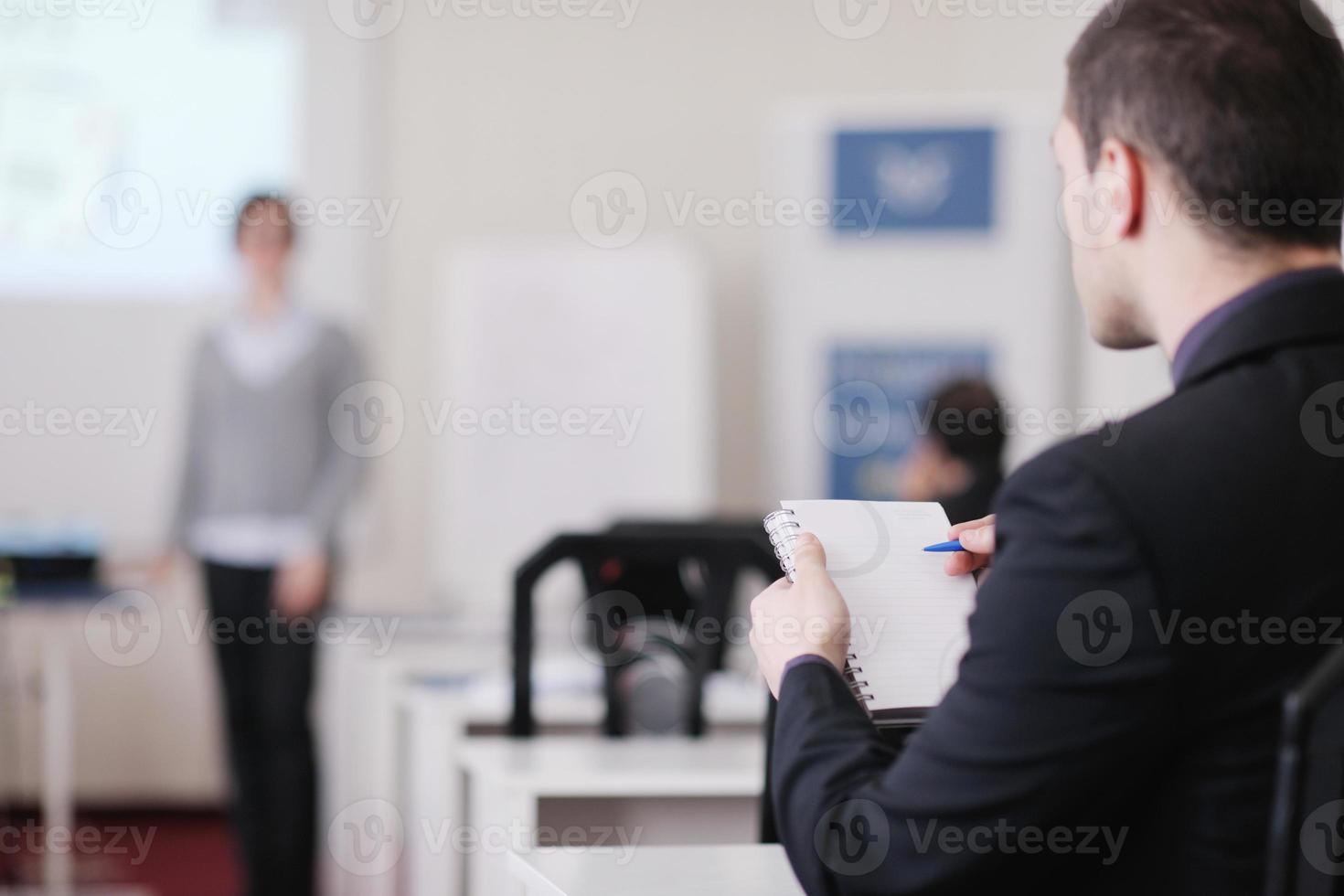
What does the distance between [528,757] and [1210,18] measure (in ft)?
4.52

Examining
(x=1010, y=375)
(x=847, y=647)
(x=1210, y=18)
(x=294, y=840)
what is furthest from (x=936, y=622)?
(x=1010, y=375)

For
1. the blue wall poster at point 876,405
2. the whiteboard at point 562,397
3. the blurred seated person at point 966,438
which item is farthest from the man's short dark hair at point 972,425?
the whiteboard at point 562,397

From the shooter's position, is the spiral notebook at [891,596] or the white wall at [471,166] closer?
the spiral notebook at [891,596]

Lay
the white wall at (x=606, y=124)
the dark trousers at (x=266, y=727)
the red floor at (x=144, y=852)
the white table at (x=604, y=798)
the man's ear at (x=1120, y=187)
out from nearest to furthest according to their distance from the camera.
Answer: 1. the man's ear at (x=1120, y=187)
2. the white table at (x=604, y=798)
3. the dark trousers at (x=266, y=727)
4. the red floor at (x=144, y=852)
5. the white wall at (x=606, y=124)

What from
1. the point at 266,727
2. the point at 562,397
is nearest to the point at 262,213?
the point at 266,727

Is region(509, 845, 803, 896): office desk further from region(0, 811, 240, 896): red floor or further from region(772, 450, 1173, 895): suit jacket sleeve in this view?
region(0, 811, 240, 896): red floor

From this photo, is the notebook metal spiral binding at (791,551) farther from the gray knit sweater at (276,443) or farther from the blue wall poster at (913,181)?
the blue wall poster at (913,181)

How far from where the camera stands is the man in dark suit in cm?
94

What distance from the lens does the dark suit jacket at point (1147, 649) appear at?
3.07ft

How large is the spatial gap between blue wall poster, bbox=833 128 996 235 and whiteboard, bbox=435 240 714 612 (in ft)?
1.93

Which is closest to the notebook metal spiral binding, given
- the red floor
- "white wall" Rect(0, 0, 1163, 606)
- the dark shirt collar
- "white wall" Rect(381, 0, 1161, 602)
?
the dark shirt collar

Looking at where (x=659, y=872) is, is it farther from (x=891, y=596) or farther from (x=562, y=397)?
(x=562, y=397)

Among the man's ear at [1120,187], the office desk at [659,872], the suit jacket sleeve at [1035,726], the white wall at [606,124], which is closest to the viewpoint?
the suit jacket sleeve at [1035,726]

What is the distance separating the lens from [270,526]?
3.76 meters
